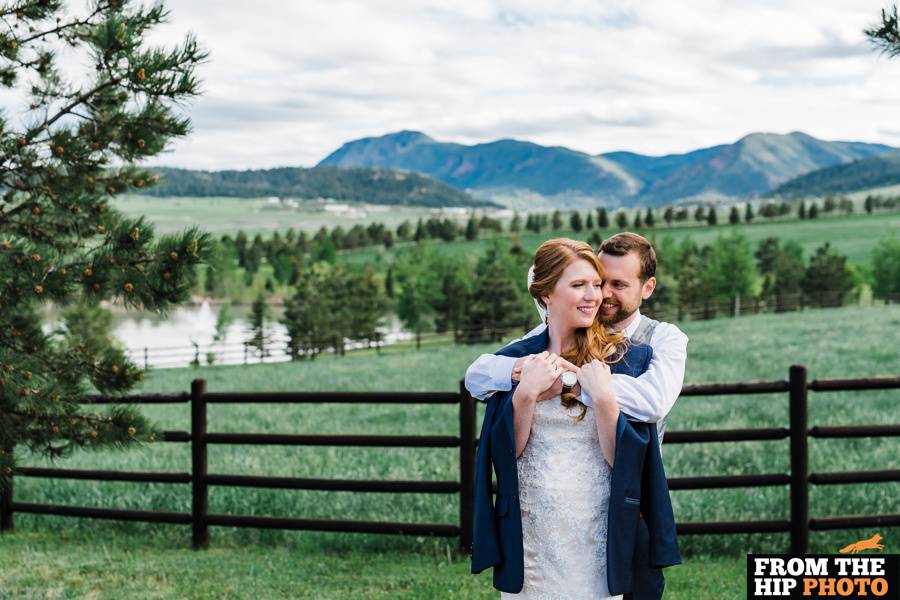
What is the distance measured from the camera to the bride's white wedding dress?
3.36 m

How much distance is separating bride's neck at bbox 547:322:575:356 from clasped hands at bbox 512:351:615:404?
123mm

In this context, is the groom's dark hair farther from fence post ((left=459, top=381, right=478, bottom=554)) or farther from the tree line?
the tree line

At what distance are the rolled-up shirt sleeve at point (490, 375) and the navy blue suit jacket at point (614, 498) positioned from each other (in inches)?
1.6

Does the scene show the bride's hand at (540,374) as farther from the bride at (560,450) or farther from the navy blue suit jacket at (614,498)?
the navy blue suit jacket at (614,498)

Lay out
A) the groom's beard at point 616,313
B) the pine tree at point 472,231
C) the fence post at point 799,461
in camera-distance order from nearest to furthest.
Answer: the groom's beard at point 616,313
the fence post at point 799,461
the pine tree at point 472,231

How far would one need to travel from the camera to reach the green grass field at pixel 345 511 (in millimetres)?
6988

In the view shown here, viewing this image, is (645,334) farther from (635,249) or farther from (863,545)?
(863,545)

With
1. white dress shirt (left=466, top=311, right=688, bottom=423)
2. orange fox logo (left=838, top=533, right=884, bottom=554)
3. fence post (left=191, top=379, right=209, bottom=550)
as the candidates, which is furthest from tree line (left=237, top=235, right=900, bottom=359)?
white dress shirt (left=466, top=311, right=688, bottom=423)

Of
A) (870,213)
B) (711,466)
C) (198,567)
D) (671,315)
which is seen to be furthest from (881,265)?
(198,567)

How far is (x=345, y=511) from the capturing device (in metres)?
9.55

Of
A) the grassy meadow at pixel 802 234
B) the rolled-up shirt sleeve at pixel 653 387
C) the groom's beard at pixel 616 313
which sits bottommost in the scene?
the rolled-up shirt sleeve at pixel 653 387

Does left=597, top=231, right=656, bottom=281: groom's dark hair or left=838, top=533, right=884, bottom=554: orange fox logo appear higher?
left=597, top=231, right=656, bottom=281: groom's dark hair

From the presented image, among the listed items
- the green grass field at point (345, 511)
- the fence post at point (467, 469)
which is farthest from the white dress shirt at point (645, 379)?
the fence post at point (467, 469)

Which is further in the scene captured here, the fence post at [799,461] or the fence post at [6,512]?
the fence post at [6,512]
